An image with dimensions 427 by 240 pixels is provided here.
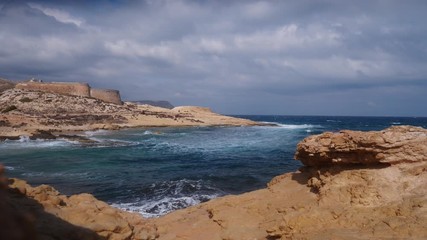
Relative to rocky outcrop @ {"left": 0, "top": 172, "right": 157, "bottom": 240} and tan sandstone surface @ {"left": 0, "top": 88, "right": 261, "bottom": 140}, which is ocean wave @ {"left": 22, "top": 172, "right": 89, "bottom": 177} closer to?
rocky outcrop @ {"left": 0, "top": 172, "right": 157, "bottom": 240}

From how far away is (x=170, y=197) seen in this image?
1422 centimetres

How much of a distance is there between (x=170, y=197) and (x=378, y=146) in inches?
345

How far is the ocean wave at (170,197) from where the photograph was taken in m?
12.5

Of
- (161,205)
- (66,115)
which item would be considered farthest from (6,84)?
(161,205)

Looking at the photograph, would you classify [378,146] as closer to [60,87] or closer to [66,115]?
[66,115]

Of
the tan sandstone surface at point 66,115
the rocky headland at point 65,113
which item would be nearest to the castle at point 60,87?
the rocky headland at point 65,113

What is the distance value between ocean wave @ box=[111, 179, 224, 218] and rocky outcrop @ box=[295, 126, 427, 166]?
6176 millimetres

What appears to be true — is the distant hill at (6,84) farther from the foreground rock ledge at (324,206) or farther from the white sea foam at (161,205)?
the foreground rock ledge at (324,206)

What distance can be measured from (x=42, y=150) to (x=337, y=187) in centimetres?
2535

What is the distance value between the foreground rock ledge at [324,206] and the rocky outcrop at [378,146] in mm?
16

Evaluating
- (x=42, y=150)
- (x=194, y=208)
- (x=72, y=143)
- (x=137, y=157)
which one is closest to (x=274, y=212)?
(x=194, y=208)

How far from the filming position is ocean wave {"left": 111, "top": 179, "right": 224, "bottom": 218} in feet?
41.2

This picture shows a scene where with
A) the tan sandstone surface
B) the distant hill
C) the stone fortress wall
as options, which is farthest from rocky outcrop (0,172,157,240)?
→ the distant hill

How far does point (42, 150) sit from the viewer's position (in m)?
28.1
